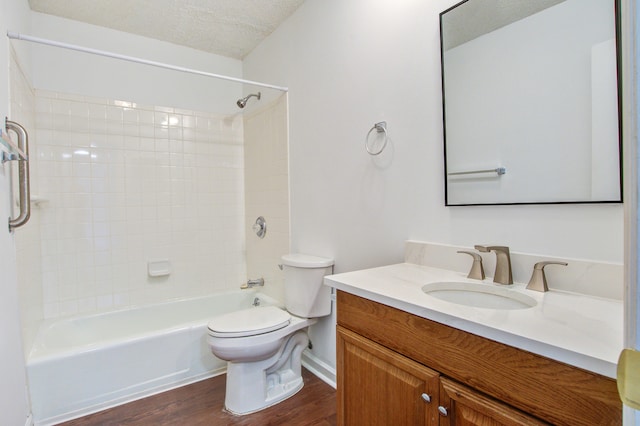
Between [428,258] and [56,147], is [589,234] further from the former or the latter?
[56,147]

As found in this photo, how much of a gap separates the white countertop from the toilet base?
3.42 feet

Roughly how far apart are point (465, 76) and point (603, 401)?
115 cm

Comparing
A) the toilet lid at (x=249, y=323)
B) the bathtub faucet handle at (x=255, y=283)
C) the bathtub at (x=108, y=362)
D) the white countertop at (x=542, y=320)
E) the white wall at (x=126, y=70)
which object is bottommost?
the bathtub at (x=108, y=362)

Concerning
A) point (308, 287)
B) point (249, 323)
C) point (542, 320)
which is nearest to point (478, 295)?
point (542, 320)

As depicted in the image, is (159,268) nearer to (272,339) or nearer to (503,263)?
(272,339)

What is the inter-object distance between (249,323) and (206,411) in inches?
20.7

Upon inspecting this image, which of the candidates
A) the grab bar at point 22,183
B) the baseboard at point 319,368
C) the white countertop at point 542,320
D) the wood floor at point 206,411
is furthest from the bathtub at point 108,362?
the white countertop at point 542,320

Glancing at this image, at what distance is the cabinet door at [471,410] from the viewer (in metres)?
0.73

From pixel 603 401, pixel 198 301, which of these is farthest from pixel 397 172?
pixel 198 301

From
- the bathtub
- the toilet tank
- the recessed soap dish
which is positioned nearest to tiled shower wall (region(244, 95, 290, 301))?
the bathtub

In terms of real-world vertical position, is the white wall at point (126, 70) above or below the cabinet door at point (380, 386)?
above

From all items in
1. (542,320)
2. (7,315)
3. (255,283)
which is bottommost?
(255,283)

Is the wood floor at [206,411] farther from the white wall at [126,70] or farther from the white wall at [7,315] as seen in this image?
the white wall at [126,70]

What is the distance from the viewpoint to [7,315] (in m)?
1.29
